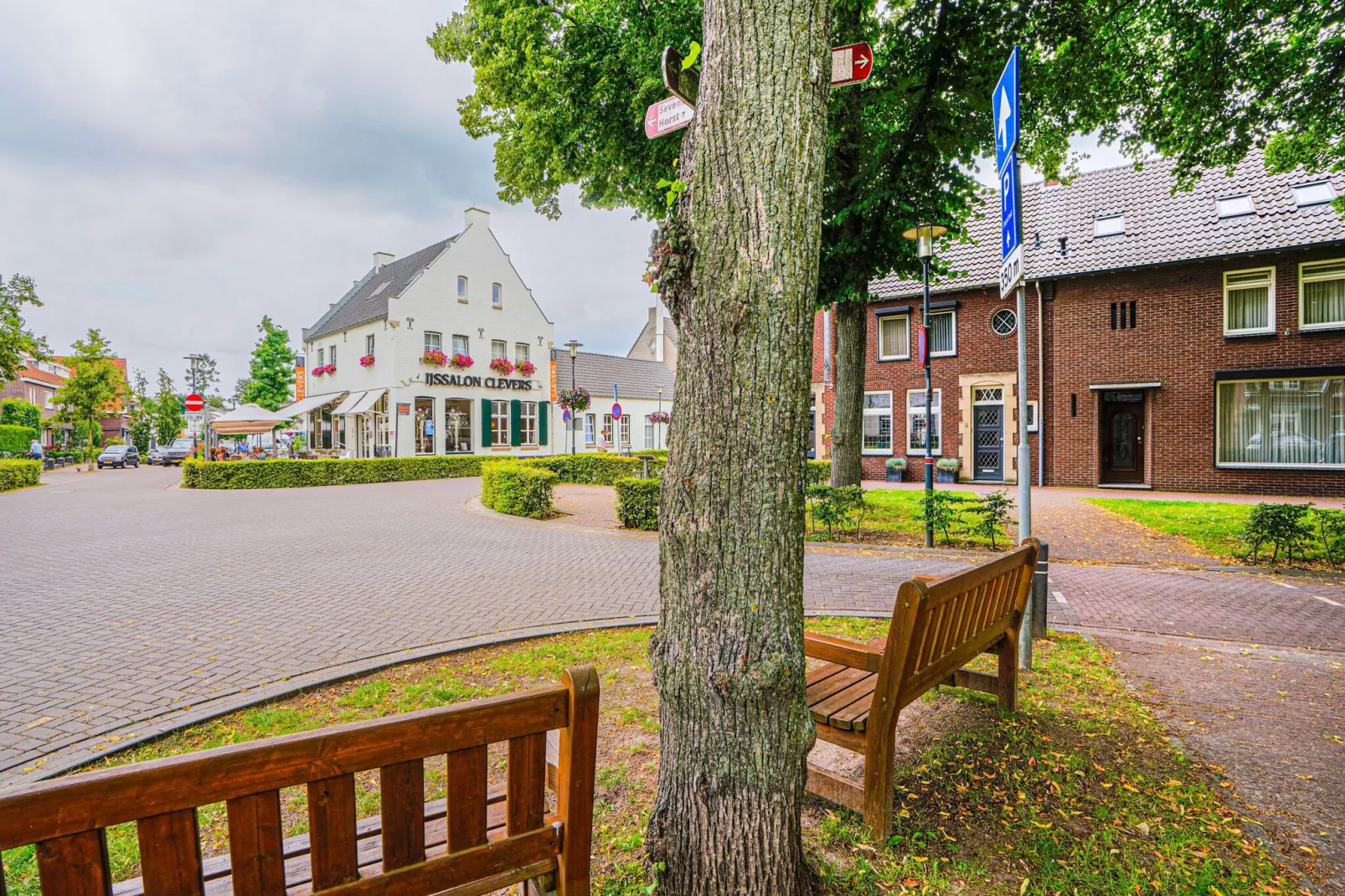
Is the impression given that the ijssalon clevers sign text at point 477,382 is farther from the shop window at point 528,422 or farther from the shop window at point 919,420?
the shop window at point 919,420

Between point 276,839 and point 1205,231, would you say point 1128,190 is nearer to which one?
point 1205,231

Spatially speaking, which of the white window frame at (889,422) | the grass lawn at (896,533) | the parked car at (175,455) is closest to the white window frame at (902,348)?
the white window frame at (889,422)

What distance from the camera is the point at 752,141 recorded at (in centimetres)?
220

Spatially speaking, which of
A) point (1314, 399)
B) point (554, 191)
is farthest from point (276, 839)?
point (1314, 399)

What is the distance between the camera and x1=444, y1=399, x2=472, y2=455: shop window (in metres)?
29.0

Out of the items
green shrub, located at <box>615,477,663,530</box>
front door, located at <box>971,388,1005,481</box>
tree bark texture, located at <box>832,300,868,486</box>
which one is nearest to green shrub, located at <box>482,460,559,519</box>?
green shrub, located at <box>615,477,663,530</box>

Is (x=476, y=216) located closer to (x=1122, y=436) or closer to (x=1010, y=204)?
(x=1122, y=436)

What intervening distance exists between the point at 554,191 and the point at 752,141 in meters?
13.2

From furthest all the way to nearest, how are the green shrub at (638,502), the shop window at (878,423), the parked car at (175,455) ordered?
the parked car at (175,455) → the shop window at (878,423) → the green shrub at (638,502)

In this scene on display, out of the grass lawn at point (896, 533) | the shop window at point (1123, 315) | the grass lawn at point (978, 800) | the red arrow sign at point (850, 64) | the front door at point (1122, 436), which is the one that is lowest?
the grass lawn at point (978, 800)

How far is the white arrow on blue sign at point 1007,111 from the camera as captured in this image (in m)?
3.87

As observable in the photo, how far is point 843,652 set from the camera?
3.20 metres

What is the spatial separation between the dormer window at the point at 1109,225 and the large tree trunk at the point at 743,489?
21075mm

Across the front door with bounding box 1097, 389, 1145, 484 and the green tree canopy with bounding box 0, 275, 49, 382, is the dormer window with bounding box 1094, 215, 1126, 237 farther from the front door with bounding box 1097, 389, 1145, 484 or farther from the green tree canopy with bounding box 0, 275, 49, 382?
the green tree canopy with bounding box 0, 275, 49, 382
